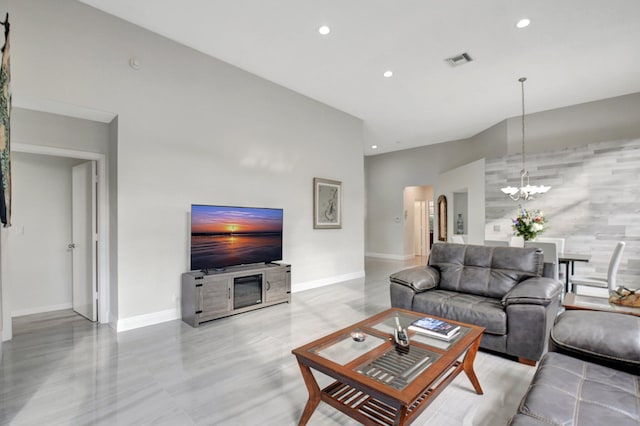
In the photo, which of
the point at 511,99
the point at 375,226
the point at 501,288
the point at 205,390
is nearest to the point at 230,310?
the point at 205,390

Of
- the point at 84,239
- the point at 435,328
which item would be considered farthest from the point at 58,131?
the point at 435,328

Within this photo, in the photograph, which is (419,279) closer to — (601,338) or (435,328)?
(435,328)

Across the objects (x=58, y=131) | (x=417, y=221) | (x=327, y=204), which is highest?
(x=58, y=131)

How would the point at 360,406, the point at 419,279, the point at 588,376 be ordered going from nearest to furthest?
the point at 588,376
the point at 360,406
the point at 419,279

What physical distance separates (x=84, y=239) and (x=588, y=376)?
16.6 feet

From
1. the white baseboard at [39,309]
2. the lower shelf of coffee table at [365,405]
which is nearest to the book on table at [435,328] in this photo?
the lower shelf of coffee table at [365,405]

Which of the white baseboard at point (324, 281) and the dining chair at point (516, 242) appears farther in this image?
the white baseboard at point (324, 281)

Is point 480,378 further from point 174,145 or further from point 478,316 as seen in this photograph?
point 174,145

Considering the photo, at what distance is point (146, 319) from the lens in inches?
146

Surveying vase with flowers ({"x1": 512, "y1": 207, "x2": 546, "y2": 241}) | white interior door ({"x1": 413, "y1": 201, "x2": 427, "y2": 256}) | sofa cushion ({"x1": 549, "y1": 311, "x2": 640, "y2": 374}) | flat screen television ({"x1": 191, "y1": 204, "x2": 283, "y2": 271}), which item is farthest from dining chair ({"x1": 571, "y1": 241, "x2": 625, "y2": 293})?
white interior door ({"x1": 413, "y1": 201, "x2": 427, "y2": 256})

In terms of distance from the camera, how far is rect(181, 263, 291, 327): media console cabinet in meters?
3.73

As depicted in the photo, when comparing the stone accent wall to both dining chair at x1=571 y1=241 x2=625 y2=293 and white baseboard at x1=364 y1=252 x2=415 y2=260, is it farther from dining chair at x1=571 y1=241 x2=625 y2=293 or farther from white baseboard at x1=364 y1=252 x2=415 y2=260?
white baseboard at x1=364 y1=252 x2=415 y2=260

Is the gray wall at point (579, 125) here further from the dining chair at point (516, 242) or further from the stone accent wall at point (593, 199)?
the dining chair at point (516, 242)

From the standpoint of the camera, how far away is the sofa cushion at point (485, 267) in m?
3.29
